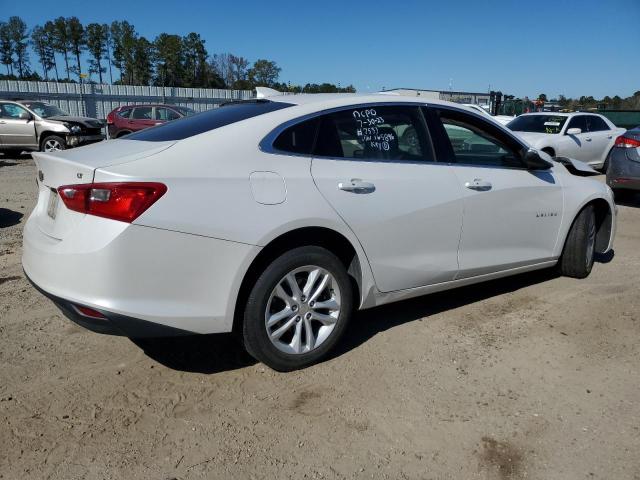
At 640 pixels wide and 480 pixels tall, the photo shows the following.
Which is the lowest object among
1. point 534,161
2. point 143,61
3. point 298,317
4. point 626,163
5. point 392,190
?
point 298,317

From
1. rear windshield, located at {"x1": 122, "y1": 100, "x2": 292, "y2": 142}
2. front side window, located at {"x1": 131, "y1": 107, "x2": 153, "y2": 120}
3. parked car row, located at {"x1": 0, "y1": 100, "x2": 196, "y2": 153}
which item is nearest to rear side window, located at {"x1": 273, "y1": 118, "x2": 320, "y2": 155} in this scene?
rear windshield, located at {"x1": 122, "y1": 100, "x2": 292, "y2": 142}

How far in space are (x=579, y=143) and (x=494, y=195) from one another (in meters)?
9.81

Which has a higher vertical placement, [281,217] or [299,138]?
[299,138]

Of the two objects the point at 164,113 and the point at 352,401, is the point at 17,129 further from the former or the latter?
the point at 352,401

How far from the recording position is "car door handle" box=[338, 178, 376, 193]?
3.29m

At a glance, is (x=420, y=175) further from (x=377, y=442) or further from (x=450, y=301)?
(x=377, y=442)

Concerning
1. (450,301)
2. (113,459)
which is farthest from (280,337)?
(450,301)

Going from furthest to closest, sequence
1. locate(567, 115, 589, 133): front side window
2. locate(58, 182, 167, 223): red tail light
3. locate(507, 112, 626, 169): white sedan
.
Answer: locate(567, 115, 589, 133): front side window, locate(507, 112, 626, 169): white sedan, locate(58, 182, 167, 223): red tail light

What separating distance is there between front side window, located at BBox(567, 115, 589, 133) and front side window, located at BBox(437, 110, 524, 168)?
929cm

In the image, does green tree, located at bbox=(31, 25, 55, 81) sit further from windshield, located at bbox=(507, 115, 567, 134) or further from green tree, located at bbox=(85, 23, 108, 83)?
windshield, located at bbox=(507, 115, 567, 134)

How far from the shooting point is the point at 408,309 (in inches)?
174

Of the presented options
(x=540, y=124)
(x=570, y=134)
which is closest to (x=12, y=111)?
(x=540, y=124)

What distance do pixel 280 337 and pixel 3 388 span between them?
158cm

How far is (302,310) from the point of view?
10.7ft
